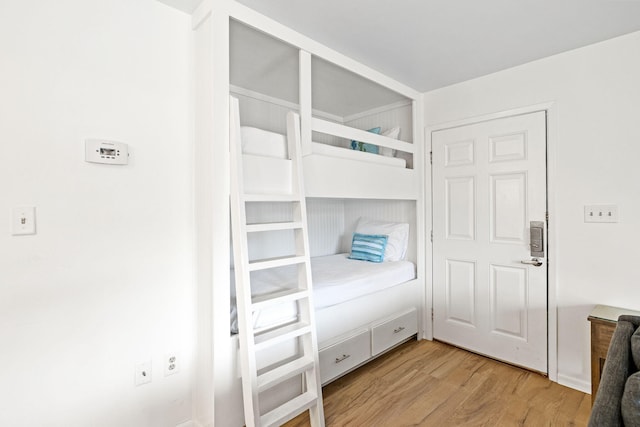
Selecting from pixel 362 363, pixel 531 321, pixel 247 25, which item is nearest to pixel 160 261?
pixel 247 25

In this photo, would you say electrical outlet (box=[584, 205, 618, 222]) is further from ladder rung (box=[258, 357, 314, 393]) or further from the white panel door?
ladder rung (box=[258, 357, 314, 393])

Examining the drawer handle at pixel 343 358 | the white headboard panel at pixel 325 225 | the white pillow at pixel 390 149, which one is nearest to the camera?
the drawer handle at pixel 343 358

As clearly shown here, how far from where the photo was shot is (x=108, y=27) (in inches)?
62.7

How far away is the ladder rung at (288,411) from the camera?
5.33ft

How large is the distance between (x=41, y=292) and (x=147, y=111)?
975mm

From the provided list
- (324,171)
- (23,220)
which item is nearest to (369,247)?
(324,171)

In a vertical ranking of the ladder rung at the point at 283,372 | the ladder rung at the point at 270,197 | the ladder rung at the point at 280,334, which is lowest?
the ladder rung at the point at 283,372

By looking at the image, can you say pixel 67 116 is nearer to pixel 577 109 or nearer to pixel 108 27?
pixel 108 27

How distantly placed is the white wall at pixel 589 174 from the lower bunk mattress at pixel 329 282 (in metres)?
1.19

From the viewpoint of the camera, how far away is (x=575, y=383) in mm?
2268

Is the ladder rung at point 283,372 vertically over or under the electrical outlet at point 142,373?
under

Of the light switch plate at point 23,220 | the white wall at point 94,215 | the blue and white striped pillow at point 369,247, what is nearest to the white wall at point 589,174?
the blue and white striped pillow at point 369,247

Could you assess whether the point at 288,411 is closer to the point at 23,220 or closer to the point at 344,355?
the point at 344,355

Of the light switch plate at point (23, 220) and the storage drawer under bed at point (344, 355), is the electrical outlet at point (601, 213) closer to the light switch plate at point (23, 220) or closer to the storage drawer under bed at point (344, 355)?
the storage drawer under bed at point (344, 355)
